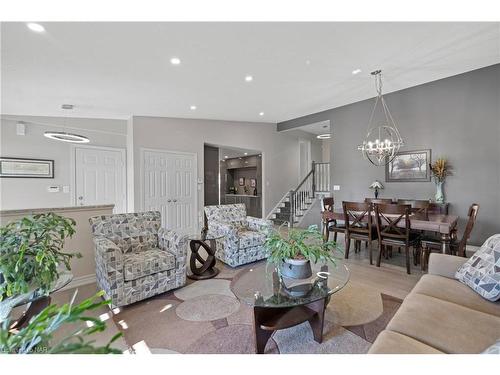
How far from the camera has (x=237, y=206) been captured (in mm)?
4301

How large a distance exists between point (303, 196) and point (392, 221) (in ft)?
13.5

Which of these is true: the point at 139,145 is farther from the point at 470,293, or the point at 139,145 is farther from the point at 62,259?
the point at 470,293

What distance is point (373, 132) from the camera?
5.32 meters

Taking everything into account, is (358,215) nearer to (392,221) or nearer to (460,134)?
(392,221)

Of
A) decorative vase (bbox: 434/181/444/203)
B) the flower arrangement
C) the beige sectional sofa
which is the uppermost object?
the flower arrangement

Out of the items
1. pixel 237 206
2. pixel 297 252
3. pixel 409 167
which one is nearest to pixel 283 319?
pixel 297 252

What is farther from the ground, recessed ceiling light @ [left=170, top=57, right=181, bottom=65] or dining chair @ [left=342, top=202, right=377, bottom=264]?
recessed ceiling light @ [left=170, top=57, right=181, bottom=65]

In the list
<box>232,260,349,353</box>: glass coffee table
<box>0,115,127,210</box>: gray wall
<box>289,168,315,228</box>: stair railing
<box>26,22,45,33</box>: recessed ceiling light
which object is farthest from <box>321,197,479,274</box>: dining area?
<box>0,115,127,210</box>: gray wall

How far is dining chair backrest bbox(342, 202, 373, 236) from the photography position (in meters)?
3.45

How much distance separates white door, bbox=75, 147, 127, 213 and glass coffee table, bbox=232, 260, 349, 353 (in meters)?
4.40

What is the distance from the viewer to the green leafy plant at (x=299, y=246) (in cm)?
193

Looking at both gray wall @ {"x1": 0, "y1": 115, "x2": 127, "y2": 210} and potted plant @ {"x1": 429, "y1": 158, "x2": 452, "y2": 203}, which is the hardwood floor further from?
gray wall @ {"x1": 0, "y1": 115, "x2": 127, "y2": 210}
